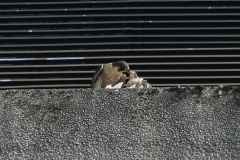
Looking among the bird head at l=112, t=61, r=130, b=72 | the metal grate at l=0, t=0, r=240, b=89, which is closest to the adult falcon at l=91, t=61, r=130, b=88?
the bird head at l=112, t=61, r=130, b=72

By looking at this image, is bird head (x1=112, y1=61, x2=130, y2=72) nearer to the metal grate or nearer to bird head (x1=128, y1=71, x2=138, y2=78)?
bird head (x1=128, y1=71, x2=138, y2=78)

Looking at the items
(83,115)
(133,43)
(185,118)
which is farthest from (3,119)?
(133,43)

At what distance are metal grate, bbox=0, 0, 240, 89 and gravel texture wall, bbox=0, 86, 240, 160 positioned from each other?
15.0 ft

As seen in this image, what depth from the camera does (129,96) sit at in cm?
523

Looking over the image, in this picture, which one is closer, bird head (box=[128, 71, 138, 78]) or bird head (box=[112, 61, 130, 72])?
bird head (box=[128, 71, 138, 78])

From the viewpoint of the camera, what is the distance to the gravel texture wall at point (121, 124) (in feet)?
16.6

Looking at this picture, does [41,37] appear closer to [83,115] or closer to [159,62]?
[159,62]

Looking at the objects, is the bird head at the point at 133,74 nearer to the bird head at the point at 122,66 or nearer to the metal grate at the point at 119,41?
the bird head at the point at 122,66

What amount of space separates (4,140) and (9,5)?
5.18m

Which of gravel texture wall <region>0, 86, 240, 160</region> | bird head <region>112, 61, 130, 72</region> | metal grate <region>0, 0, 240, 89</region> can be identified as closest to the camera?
gravel texture wall <region>0, 86, 240, 160</region>

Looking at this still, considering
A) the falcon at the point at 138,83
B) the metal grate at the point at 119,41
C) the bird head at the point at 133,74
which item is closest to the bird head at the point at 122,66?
the bird head at the point at 133,74

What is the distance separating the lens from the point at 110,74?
996cm

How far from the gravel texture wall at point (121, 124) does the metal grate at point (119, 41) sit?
4.58 meters

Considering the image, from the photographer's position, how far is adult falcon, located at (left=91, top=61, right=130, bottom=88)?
9.62 m
